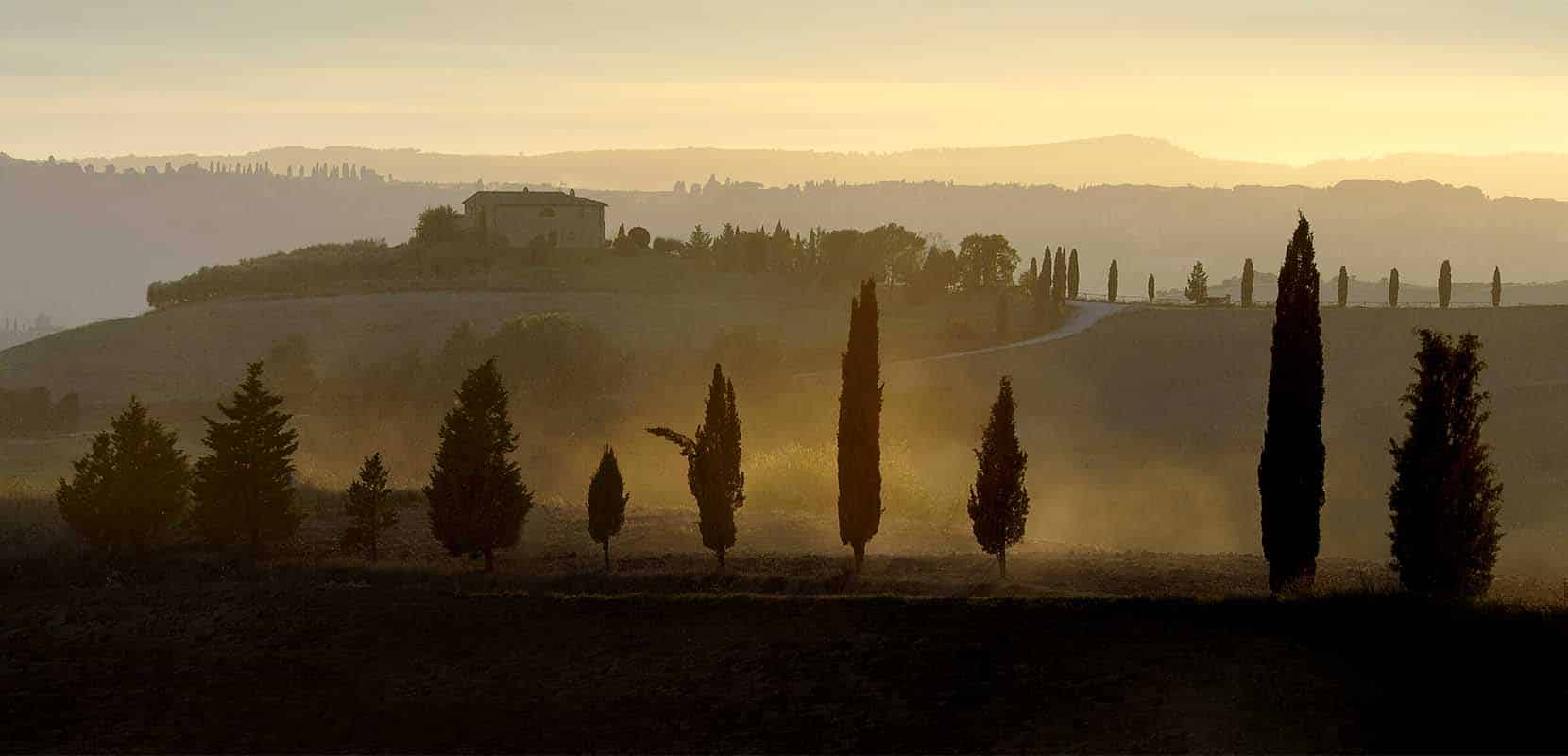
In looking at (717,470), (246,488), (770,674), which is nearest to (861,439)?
(717,470)

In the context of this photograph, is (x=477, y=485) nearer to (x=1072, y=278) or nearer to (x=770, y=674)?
(x=770, y=674)

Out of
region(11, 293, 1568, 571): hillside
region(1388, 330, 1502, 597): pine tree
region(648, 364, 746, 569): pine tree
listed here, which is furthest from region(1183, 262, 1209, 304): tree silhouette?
region(1388, 330, 1502, 597): pine tree

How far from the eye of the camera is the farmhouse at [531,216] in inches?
5089

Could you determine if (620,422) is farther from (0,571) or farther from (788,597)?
(788,597)

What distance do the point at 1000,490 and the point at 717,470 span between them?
8.47m

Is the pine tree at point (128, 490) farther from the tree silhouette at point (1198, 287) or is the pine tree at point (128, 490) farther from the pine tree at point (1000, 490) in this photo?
the tree silhouette at point (1198, 287)

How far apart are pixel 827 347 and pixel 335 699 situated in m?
77.3

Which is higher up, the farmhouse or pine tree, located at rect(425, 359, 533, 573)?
the farmhouse

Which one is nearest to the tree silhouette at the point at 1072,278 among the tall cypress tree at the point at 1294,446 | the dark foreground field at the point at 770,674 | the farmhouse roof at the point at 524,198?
the farmhouse roof at the point at 524,198

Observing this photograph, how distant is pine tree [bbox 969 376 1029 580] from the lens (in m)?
39.9

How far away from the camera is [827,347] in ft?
334

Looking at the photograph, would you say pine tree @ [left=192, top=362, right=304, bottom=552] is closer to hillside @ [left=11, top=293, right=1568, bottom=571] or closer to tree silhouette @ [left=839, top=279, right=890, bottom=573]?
tree silhouette @ [left=839, top=279, right=890, bottom=573]

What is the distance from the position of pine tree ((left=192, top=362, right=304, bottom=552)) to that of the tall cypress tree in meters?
28.2

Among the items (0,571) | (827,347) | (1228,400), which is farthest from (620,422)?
(0,571)
